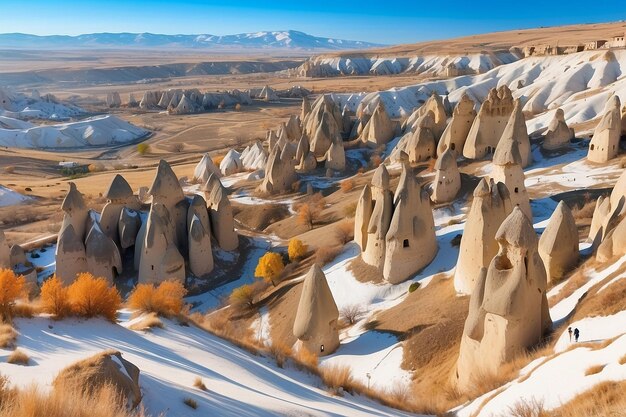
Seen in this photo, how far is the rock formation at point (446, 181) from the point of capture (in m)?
27.8

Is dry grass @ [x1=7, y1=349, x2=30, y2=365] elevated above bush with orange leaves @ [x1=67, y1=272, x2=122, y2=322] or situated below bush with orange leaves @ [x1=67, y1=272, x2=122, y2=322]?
above

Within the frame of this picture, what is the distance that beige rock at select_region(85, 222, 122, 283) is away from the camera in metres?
24.8

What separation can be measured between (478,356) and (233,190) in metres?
30.7

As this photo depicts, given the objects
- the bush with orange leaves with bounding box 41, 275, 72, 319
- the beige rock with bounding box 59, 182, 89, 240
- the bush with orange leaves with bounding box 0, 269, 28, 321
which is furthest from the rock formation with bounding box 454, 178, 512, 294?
the beige rock with bounding box 59, 182, 89, 240

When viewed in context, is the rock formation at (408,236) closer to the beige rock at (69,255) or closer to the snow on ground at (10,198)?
the beige rock at (69,255)

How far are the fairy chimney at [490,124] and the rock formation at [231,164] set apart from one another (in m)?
23.8

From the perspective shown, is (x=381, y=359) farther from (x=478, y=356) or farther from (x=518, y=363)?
(x=518, y=363)

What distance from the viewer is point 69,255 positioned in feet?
80.4

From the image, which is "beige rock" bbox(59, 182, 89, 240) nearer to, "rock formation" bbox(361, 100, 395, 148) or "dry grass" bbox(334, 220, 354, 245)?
"dry grass" bbox(334, 220, 354, 245)

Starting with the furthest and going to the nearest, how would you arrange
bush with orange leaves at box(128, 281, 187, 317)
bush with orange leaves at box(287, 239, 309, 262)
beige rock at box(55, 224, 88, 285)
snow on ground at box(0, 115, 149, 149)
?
snow on ground at box(0, 115, 149, 149) → bush with orange leaves at box(287, 239, 309, 262) → beige rock at box(55, 224, 88, 285) → bush with orange leaves at box(128, 281, 187, 317)

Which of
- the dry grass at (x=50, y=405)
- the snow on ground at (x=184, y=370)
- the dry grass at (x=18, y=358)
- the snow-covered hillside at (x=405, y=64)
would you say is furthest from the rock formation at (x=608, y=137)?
the snow-covered hillside at (x=405, y=64)

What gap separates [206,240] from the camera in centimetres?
2683

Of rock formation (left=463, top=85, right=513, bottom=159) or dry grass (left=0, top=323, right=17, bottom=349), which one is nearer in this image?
dry grass (left=0, top=323, right=17, bottom=349)

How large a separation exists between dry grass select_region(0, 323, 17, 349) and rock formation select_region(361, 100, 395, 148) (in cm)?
3896
